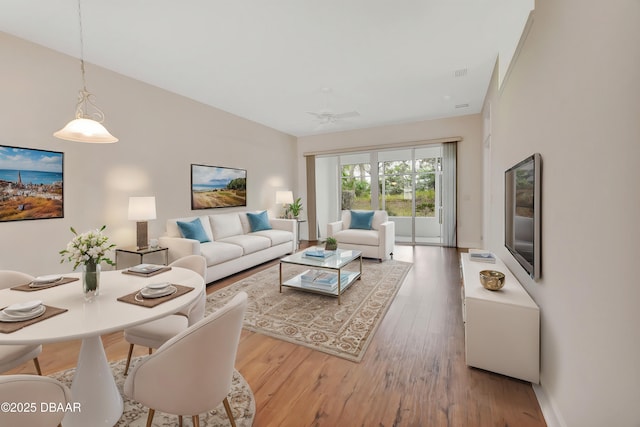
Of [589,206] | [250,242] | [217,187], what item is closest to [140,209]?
[250,242]

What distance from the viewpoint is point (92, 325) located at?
1.16m

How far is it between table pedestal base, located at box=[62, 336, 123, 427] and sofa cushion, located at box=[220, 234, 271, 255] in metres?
2.78

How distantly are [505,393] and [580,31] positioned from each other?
1.99m

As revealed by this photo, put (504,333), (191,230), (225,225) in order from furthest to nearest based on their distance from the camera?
1. (225,225)
2. (191,230)
3. (504,333)

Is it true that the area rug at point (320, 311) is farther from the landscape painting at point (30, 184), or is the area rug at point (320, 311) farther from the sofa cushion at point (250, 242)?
the landscape painting at point (30, 184)

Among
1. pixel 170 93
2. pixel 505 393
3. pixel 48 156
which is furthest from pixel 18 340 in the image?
pixel 170 93

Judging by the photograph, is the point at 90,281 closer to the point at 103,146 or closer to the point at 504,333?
the point at 504,333

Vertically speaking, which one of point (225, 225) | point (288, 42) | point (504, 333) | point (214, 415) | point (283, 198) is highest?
point (288, 42)

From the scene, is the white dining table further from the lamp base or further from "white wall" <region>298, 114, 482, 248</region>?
"white wall" <region>298, 114, 482, 248</region>

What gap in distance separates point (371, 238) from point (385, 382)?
3.21m

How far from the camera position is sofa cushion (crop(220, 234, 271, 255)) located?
14.2ft

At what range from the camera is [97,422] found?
143 centimetres

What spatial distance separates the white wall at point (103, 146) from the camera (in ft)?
9.12

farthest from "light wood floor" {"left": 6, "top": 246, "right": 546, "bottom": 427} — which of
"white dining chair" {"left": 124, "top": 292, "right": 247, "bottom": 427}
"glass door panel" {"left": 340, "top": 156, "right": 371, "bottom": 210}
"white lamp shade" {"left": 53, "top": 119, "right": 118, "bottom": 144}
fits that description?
"glass door panel" {"left": 340, "top": 156, "right": 371, "bottom": 210}
